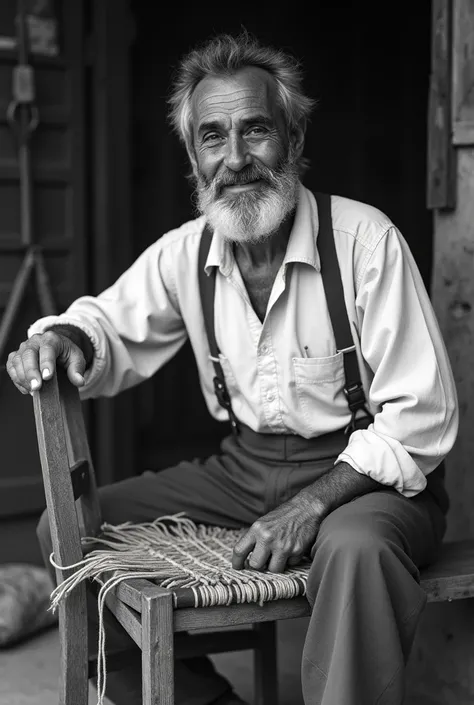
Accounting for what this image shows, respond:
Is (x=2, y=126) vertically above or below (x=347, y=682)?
above

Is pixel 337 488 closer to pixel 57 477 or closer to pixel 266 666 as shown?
pixel 57 477

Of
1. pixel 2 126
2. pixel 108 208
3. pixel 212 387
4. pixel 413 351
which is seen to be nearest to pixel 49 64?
pixel 2 126

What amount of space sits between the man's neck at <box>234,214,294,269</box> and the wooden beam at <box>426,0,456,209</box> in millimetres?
499

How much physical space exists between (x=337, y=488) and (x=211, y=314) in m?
0.63

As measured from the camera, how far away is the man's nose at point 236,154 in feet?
7.45

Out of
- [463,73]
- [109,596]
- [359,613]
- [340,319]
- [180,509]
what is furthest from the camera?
[463,73]

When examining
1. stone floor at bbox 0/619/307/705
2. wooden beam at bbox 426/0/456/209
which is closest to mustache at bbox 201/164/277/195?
wooden beam at bbox 426/0/456/209

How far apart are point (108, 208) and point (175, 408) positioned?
129 centimetres

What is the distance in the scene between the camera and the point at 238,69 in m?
2.33

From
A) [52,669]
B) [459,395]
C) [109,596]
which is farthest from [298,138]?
[52,669]

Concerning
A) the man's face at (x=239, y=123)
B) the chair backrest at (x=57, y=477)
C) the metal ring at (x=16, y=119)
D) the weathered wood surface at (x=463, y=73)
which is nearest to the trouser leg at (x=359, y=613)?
the chair backrest at (x=57, y=477)

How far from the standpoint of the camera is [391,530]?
6.16ft

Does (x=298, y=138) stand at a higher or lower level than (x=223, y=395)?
higher

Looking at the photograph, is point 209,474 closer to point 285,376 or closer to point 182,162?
point 285,376
